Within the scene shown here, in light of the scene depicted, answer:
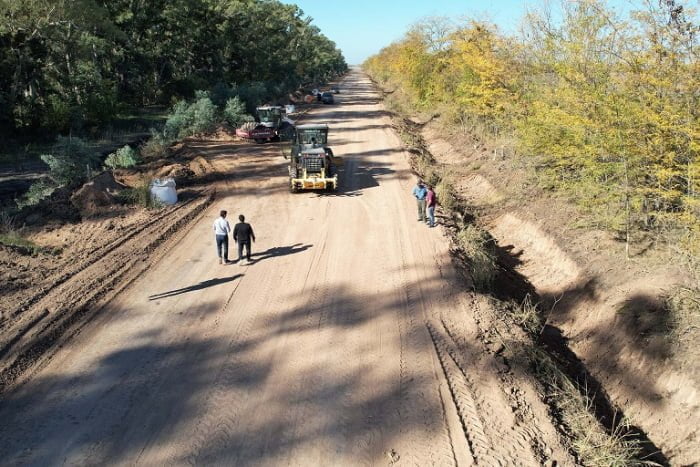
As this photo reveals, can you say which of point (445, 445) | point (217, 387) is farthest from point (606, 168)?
point (217, 387)

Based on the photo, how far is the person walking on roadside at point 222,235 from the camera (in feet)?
41.7

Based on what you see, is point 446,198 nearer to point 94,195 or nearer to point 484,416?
point 94,195

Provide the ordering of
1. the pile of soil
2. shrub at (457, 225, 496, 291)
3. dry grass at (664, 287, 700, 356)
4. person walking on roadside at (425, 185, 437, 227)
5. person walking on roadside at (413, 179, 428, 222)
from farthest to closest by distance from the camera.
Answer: the pile of soil < person walking on roadside at (413, 179, 428, 222) < person walking on roadside at (425, 185, 437, 227) < shrub at (457, 225, 496, 291) < dry grass at (664, 287, 700, 356)

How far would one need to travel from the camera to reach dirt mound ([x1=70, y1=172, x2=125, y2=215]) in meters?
16.3

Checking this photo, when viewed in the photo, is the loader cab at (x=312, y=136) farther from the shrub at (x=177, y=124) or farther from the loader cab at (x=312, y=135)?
the shrub at (x=177, y=124)

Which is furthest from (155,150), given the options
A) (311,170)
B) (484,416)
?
(484,416)

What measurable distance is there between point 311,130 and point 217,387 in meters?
13.7

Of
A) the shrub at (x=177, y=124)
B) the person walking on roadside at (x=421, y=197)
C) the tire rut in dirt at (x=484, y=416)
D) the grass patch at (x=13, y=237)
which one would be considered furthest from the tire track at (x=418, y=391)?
the shrub at (x=177, y=124)

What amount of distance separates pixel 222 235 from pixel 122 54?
35765mm

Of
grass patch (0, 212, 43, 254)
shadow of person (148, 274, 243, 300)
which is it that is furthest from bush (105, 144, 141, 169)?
shadow of person (148, 274, 243, 300)

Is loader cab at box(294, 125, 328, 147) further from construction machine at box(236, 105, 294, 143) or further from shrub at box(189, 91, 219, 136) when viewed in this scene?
shrub at box(189, 91, 219, 136)

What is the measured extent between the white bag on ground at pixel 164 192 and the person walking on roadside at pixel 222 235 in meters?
5.62

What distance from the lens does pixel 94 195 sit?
655 inches

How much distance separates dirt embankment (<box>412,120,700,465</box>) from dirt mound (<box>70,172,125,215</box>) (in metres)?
12.3
